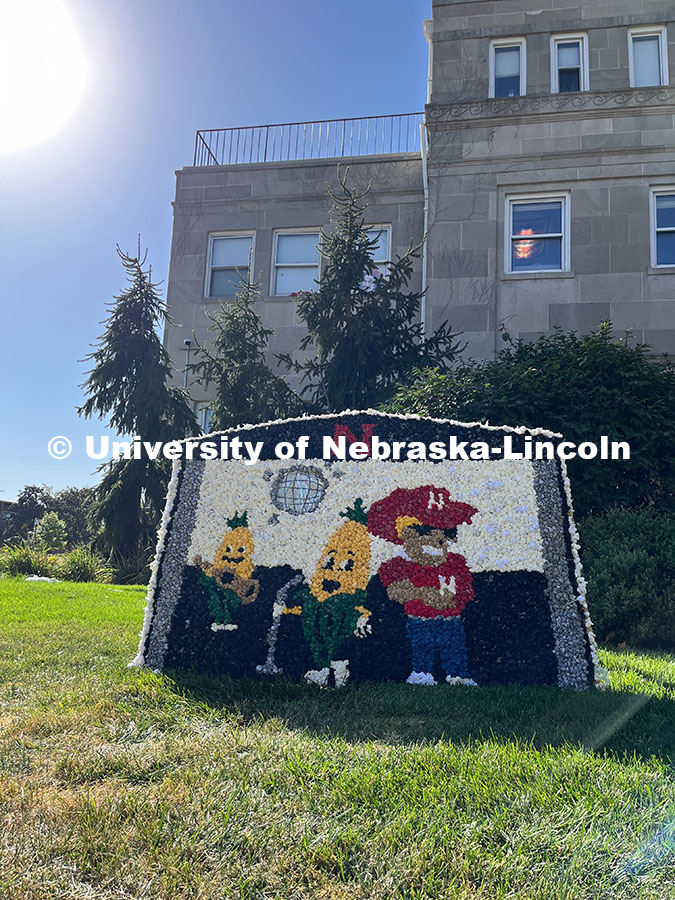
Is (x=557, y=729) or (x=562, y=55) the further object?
(x=562, y=55)

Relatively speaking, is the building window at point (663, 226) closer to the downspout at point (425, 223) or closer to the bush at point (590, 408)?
the downspout at point (425, 223)

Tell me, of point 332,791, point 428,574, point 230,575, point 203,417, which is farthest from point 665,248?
point 332,791

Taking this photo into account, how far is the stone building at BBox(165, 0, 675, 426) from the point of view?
39.9 feet

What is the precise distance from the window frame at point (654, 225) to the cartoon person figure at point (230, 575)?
10.0m

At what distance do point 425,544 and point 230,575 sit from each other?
158 centimetres

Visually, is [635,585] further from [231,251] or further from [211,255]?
[211,255]

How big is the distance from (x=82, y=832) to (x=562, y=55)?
Result: 15.2 metres

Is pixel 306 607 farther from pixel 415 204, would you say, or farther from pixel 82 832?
pixel 415 204

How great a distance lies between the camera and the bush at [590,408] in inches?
299

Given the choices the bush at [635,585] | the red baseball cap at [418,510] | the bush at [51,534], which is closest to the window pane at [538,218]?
the bush at [635,585]

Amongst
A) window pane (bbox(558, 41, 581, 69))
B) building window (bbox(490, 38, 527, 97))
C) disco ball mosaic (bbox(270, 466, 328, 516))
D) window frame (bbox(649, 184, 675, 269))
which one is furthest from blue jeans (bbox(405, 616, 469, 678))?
window pane (bbox(558, 41, 581, 69))

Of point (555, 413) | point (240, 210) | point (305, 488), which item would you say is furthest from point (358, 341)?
point (240, 210)

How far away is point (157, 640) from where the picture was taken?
214 inches

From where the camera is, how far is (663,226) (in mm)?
12367
